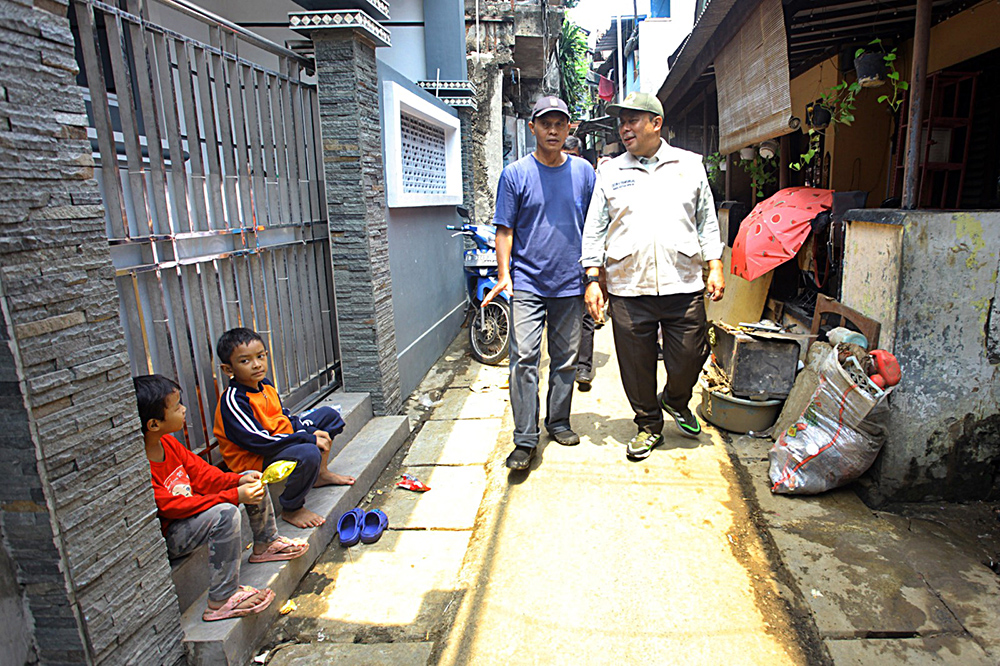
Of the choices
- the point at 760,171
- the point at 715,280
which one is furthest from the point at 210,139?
the point at 760,171

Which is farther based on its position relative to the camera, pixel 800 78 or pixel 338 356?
pixel 800 78

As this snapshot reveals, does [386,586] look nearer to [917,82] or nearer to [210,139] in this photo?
[210,139]

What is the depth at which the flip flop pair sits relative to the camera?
343 centimetres

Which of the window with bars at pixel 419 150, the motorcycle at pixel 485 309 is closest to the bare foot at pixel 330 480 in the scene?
the window with bars at pixel 419 150

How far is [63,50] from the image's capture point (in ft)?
6.29

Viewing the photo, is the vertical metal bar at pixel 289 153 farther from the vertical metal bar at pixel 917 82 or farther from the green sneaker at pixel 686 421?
the vertical metal bar at pixel 917 82

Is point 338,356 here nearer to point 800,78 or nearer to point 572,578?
point 572,578

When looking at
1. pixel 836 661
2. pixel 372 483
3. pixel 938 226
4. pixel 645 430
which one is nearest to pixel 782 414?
pixel 645 430

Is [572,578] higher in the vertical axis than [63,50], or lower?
lower

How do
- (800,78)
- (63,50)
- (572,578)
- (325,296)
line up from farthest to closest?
(800,78)
(325,296)
(572,578)
(63,50)

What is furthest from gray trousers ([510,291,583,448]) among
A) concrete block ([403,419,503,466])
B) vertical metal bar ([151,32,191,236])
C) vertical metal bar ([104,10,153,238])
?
vertical metal bar ([104,10,153,238])

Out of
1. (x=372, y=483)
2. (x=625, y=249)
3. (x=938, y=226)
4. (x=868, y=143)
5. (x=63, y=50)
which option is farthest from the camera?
(x=868, y=143)

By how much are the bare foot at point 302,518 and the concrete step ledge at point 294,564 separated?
0.09 feet

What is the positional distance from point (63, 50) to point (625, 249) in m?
2.85
